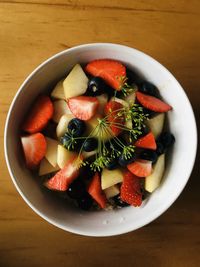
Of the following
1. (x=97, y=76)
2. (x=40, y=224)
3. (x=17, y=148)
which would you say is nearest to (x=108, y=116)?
(x=97, y=76)

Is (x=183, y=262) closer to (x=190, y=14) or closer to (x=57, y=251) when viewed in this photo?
(x=57, y=251)

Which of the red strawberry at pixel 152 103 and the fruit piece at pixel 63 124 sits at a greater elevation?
the red strawberry at pixel 152 103

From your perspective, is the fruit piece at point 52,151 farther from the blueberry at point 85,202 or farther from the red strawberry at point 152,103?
the red strawberry at point 152,103

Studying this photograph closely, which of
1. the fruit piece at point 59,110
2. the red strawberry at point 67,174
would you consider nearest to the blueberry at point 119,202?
the red strawberry at point 67,174

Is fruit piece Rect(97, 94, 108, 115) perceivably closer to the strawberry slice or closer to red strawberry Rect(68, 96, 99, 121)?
red strawberry Rect(68, 96, 99, 121)

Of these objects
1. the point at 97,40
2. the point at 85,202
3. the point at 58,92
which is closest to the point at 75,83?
the point at 58,92

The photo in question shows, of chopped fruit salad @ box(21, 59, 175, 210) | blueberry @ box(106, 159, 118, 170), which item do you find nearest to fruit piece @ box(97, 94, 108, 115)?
chopped fruit salad @ box(21, 59, 175, 210)

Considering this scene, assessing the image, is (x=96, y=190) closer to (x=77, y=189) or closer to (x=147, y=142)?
(x=77, y=189)
